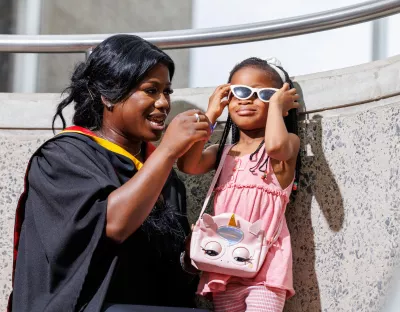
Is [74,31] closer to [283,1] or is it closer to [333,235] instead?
[283,1]

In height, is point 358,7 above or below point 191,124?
above

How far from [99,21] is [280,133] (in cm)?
434

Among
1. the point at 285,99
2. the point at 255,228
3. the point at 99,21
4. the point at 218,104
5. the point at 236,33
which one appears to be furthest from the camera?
the point at 99,21

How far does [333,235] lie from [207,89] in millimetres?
718

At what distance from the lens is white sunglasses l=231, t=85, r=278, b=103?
2.75m

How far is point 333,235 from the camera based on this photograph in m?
2.76

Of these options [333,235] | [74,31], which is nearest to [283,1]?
[74,31]

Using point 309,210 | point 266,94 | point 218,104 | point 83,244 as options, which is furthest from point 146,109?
point 309,210

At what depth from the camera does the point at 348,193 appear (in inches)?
108

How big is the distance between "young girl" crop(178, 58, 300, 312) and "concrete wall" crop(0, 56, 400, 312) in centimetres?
10

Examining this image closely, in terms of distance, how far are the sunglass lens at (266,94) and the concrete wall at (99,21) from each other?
3.44 metres

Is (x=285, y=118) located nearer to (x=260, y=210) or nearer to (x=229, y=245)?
(x=260, y=210)

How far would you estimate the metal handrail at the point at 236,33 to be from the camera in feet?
9.42

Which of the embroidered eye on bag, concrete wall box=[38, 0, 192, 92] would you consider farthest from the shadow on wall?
concrete wall box=[38, 0, 192, 92]
